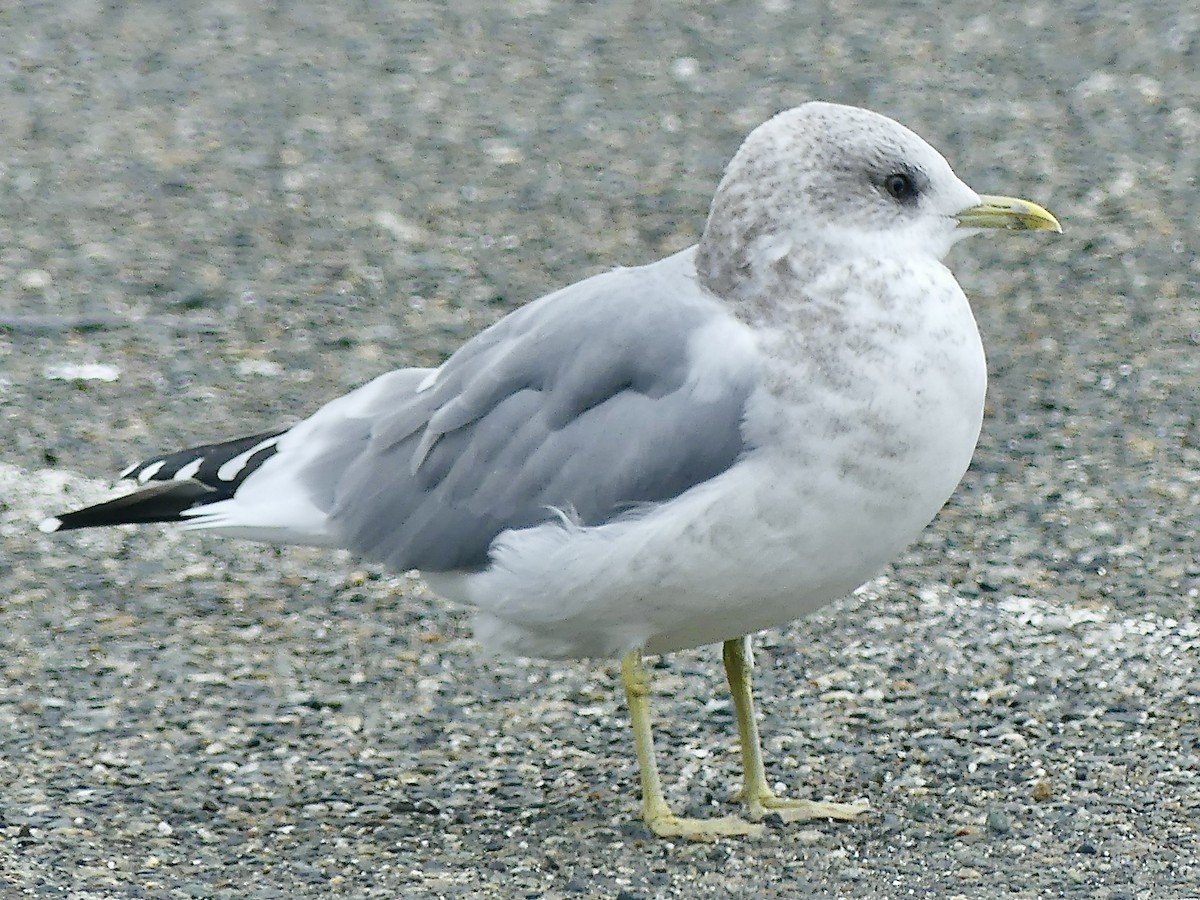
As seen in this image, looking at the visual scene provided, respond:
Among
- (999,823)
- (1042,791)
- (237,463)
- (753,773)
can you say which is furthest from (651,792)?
(237,463)

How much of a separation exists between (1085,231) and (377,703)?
3.24 meters

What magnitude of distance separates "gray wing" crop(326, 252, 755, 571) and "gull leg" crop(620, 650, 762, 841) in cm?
33

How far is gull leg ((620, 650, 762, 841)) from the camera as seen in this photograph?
11.8ft

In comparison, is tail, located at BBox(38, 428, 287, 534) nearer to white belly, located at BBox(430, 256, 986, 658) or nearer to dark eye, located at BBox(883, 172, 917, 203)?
white belly, located at BBox(430, 256, 986, 658)

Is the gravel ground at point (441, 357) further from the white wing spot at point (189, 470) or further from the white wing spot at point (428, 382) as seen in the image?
the white wing spot at point (428, 382)

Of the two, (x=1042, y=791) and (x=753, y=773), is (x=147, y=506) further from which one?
(x=1042, y=791)

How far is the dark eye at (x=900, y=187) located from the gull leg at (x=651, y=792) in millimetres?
909

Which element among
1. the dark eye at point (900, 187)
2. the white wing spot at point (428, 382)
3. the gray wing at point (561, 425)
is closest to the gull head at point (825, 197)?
the dark eye at point (900, 187)

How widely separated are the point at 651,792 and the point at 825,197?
3.56 feet

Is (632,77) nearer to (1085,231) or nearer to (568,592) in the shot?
(1085,231)

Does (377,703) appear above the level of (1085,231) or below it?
below

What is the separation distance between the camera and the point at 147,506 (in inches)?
155

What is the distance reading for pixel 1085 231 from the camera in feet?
21.2

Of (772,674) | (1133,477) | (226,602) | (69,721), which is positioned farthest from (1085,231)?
(69,721)
